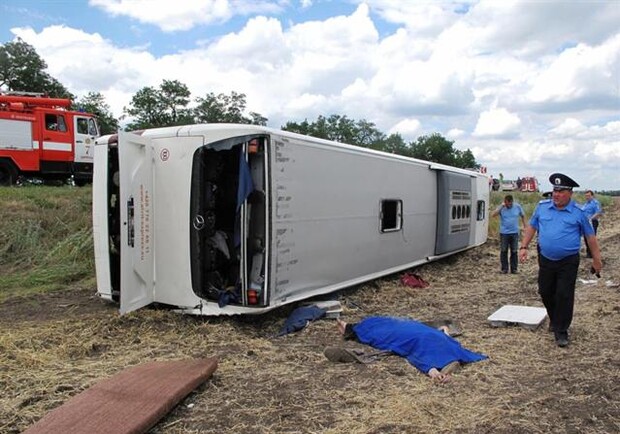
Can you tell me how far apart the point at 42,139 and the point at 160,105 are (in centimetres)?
3252

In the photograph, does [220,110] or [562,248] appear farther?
[220,110]

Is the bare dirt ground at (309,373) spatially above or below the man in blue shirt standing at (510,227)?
below

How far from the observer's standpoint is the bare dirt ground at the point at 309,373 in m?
3.77

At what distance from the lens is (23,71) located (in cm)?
4153

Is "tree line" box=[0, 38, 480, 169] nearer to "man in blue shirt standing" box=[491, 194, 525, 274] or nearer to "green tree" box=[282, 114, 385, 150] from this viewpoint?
"green tree" box=[282, 114, 385, 150]

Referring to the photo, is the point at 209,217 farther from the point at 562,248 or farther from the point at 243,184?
the point at 562,248

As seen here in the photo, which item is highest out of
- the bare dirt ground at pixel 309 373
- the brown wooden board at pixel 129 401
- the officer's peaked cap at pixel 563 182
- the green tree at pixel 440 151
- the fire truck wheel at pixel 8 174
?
the green tree at pixel 440 151

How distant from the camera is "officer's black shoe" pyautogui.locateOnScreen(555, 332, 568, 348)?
561cm

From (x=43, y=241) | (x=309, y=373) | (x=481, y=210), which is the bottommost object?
(x=309, y=373)

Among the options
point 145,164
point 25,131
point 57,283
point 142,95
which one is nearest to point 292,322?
point 145,164

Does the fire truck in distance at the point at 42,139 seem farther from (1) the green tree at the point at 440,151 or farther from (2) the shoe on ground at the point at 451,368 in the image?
(1) the green tree at the point at 440,151

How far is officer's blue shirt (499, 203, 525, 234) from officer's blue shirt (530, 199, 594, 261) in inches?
218

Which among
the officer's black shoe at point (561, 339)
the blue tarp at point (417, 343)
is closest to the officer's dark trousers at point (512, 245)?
the officer's black shoe at point (561, 339)

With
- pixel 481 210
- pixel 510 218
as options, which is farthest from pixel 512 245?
pixel 481 210
